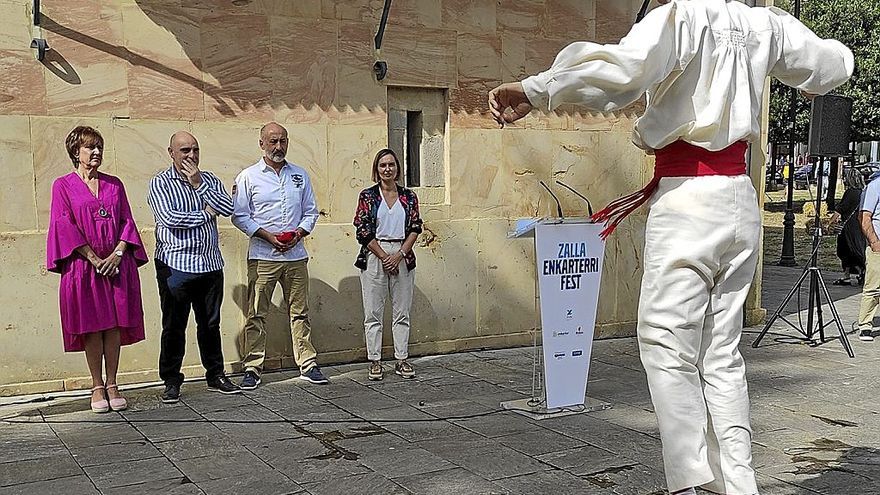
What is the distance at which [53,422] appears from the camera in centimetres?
589

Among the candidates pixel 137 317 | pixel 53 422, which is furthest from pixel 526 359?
pixel 53 422

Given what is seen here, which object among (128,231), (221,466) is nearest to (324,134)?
(128,231)

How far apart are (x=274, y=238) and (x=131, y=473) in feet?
7.93

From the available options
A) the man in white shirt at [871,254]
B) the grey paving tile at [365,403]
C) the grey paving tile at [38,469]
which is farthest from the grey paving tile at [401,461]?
the man in white shirt at [871,254]

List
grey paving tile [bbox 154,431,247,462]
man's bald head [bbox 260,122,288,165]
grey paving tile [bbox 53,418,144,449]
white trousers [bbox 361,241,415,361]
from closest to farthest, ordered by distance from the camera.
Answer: grey paving tile [bbox 154,431,247,462] → grey paving tile [bbox 53,418,144,449] → man's bald head [bbox 260,122,288,165] → white trousers [bbox 361,241,415,361]

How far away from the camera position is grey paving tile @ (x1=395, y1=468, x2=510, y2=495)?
4.51 meters

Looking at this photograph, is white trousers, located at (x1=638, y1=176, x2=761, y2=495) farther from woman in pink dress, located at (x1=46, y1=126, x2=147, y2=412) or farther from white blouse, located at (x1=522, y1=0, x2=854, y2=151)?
woman in pink dress, located at (x1=46, y1=126, x2=147, y2=412)

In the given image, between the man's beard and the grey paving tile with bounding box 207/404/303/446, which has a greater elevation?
the man's beard

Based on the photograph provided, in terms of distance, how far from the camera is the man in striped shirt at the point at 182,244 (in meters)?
6.27

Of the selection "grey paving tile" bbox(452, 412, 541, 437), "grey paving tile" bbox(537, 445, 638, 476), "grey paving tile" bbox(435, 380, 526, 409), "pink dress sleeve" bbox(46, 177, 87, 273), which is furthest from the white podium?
"pink dress sleeve" bbox(46, 177, 87, 273)

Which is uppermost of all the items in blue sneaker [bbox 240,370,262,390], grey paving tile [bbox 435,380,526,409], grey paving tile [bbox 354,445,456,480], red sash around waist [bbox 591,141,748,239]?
red sash around waist [bbox 591,141,748,239]

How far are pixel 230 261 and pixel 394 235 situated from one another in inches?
57.3

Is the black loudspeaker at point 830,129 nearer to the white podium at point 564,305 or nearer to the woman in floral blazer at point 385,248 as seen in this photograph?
the white podium at point 564,305

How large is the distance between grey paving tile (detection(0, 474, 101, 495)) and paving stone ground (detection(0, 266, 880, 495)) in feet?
0.05
